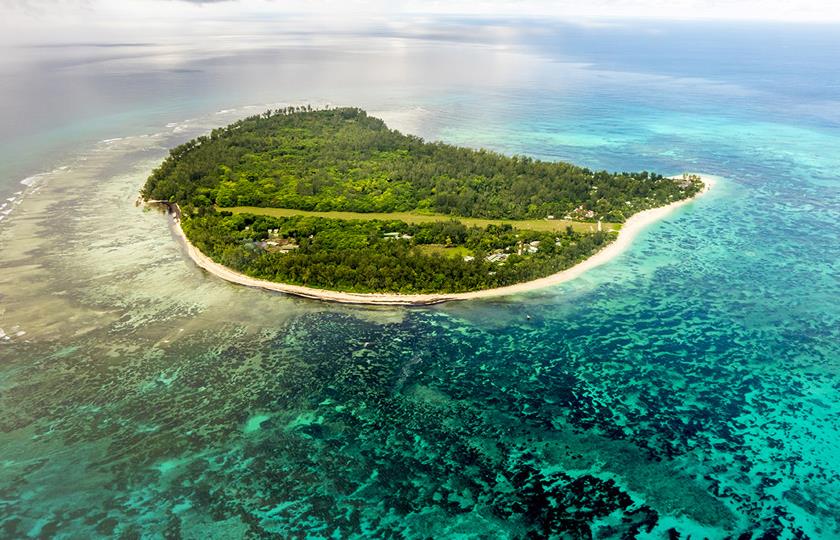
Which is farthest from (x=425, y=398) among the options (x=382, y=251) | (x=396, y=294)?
(x=382, y=251)

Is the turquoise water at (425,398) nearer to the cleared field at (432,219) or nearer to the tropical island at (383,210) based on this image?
the tropical island at (383,210)

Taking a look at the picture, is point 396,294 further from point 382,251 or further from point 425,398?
point 425,398

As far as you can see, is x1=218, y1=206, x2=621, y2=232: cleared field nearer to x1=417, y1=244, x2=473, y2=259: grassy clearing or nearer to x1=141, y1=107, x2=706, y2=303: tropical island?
x1=141, y1=107, x2=706, y2=303: tropical island

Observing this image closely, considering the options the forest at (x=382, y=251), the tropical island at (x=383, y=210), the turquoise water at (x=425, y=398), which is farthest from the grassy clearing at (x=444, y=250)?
the turquoise water at (x=425, y=398)

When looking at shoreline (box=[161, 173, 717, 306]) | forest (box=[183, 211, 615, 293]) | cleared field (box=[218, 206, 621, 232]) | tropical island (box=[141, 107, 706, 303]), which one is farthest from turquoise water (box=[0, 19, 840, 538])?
cleared field (box=[218, 206, 621, 232])

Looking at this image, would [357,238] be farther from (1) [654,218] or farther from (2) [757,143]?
(2) [757,143]
